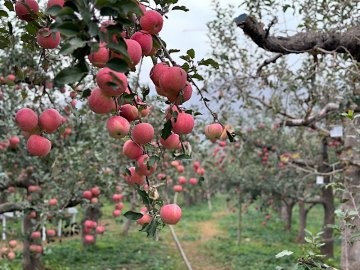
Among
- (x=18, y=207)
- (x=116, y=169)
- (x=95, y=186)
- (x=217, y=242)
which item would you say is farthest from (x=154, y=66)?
(x=217, y=242)

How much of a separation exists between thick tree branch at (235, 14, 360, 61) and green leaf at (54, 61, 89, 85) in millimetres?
2481

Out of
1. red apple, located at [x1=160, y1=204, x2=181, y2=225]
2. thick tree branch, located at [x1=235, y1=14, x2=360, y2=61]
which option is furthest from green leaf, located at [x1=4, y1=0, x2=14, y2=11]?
thick tree branch, located at [x1=235, y1=14, x2=360, y2=61]

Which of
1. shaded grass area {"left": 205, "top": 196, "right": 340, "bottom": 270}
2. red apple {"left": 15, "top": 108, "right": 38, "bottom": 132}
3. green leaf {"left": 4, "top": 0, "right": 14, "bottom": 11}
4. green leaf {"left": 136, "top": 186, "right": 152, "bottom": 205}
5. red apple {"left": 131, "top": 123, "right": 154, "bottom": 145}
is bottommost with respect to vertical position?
green leaf {"left": 136, "top": 186, "right": 152, "bottom": 205}

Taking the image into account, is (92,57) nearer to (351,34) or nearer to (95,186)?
(351,34)

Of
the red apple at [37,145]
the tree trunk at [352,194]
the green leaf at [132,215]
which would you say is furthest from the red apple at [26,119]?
the tree trunk at [352,194]

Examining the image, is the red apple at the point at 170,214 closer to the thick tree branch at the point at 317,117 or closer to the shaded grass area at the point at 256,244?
the thick tree branch at the point at 317,117

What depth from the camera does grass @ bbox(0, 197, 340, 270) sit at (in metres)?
11.0

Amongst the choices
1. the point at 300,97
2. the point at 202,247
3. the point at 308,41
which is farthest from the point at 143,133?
the point at 202,247

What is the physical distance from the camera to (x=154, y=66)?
52.0 inches

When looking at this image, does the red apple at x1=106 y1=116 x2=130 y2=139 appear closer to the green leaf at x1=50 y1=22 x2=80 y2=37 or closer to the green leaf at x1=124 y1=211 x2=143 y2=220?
the green leaf at x1=124 y1=211 x2=143 y2=220

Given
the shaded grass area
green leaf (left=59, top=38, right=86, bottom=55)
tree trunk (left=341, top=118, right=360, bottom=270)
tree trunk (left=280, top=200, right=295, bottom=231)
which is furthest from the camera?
tree trunk (left=280, top=200, right=295, bottom=231)

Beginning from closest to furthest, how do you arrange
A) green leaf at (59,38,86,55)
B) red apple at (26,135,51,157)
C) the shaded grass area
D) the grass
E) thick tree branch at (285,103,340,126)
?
1. green leaf at (59,38,86,55)
2. red apple at (26,135,51,157)
3. thick tree branch at (285,103,340,126)
4. the grass
5. the shaded grass area

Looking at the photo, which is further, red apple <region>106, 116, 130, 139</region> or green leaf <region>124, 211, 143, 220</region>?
green leaf <region>124, 211, 143, 220</region>

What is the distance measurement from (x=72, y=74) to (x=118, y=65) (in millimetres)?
100
